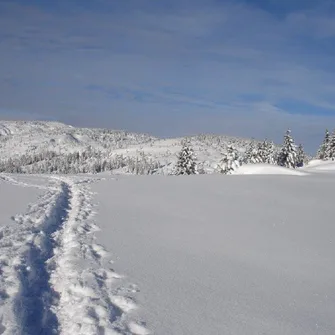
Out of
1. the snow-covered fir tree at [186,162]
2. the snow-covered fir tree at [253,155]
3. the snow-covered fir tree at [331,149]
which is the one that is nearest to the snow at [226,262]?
the snow-covered fir tree at [186,162]

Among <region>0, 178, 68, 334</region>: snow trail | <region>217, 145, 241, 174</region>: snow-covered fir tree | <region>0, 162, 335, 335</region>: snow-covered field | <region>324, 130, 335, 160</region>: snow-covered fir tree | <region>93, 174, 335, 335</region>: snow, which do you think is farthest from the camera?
<region>324, 130, 335, 160</region>: snow-covered fir tree

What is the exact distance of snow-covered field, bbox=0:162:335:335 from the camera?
4902 millimetres

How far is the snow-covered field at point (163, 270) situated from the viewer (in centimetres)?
490

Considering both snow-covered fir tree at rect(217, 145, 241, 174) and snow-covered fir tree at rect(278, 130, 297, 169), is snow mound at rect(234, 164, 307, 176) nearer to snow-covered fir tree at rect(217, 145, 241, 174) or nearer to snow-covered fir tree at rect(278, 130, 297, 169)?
snow-covered fir tree at rect(217, 145, 241, 174)

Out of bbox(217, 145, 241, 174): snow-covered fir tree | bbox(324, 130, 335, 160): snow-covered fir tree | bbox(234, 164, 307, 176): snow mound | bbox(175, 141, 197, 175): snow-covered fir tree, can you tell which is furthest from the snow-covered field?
bbox(324, 130, 335, 160): snow-covered fir tree

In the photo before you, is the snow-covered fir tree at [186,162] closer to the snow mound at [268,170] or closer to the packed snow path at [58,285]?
the snow mound at [268,170]

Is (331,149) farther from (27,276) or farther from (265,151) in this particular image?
(27,276)

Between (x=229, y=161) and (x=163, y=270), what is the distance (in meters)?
47.4

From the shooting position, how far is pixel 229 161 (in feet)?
175

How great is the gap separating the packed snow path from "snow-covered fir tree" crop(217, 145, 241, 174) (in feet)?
146

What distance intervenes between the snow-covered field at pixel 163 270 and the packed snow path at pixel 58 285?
0.06 ft

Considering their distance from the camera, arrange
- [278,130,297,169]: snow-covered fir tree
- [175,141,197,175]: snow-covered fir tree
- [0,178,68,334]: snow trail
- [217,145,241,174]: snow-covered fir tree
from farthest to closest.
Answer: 1. [278,130,297,169]: snow-covered fir tree
2. [175,141,197,175]: snow-covered fir tree
3. [217,145,241,174]: snow-covered fir tree
4. [0,178,68,334]: snow trail

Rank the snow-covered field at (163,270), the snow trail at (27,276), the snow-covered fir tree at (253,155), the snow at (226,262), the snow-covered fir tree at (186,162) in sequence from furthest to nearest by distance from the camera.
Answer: the snow-covered fir tree at (253,155) < the snow-covered fir tree at (186,162) < the snow at (226,262) < the snow-covered field at (163,270) < the snow trail at (27,276)

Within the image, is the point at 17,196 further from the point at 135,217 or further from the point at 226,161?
the point at 226,161
